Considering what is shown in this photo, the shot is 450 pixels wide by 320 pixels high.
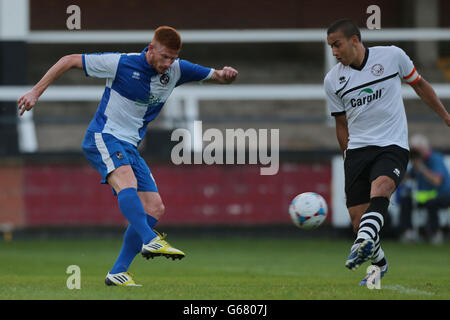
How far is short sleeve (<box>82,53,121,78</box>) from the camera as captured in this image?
719 cm

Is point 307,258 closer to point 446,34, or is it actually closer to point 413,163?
point 413,163

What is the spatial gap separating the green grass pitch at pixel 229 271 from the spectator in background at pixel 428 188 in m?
0.48

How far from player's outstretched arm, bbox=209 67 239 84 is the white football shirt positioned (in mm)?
866

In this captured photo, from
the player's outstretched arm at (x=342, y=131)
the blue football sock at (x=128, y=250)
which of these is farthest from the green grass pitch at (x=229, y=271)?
the player's outstretched arm at (x=342, y=131)

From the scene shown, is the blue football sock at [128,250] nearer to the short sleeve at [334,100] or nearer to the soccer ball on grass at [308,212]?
the soccer ball on grass at [308,212]

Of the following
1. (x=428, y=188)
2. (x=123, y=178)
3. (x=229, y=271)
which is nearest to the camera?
(x=123, y=178)

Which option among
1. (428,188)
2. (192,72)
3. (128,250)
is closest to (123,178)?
(128,250)

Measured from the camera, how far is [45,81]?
6969 millimetres

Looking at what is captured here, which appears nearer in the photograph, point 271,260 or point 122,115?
point 122,115

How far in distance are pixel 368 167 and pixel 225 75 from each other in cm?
148

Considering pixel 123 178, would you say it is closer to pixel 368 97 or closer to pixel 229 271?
pixel 368 97
